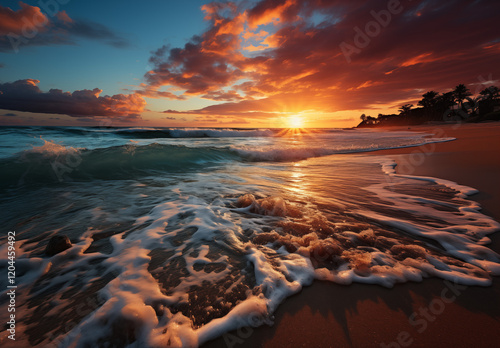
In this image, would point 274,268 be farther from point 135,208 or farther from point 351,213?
point 135,208

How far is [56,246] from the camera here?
2.61 metres

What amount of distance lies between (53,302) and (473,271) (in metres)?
4.32

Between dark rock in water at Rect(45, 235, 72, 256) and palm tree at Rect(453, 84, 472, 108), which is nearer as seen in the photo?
dark rock in water at Rect(45, 235, 72, 256)

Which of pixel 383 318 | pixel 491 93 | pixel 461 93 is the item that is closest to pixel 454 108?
pixel 461 93

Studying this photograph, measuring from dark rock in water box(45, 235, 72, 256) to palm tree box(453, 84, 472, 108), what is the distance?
92575 mm

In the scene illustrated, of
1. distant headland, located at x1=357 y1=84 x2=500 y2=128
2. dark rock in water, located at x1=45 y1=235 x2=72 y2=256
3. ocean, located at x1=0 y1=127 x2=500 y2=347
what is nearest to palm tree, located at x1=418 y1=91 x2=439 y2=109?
distant headland, located at x1=357 y1=84 x2=500 y2=128

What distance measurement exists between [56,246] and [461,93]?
310 feet

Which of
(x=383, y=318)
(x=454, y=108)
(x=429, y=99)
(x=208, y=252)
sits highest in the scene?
(x=429, y=99)

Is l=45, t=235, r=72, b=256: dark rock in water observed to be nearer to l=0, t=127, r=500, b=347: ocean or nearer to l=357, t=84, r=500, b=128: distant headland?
l=0, t=127, r=500, b=347: ocean

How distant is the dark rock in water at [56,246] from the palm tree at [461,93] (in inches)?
3645

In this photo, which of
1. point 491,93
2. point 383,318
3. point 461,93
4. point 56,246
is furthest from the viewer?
point 461,93

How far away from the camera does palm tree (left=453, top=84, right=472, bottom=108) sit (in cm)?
5916

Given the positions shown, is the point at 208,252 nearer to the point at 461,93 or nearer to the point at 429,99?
the point at 461,93

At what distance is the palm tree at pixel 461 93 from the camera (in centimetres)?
5916
